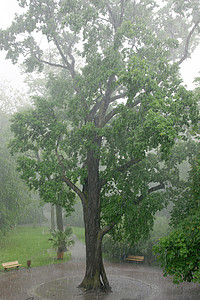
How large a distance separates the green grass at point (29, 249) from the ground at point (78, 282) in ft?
6.05

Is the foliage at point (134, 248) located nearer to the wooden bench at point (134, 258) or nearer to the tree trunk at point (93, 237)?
the wooden bench at point (134, 258)

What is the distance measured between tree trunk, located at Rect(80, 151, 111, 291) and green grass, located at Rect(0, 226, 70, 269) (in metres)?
6.37

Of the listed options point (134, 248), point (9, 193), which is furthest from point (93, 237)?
point (9, 193)

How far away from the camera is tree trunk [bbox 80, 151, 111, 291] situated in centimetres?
1366

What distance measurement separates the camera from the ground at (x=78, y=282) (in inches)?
505

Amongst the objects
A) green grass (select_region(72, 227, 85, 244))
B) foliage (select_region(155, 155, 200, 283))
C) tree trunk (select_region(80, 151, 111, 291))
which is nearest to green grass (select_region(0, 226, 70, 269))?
green grass (select_region(72, 227, 85, 244))

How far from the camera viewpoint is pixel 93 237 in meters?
14.0

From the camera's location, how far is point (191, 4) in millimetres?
13766

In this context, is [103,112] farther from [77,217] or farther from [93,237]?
[77,217]

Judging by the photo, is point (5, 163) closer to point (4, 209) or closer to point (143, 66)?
point (4, 209)

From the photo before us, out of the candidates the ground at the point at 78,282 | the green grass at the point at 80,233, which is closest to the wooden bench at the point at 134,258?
the ground at the point at 78,282

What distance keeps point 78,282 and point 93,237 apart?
2.93m

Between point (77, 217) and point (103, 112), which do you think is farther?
point (77, 217)

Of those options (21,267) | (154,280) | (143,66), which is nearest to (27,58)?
(143,66)
